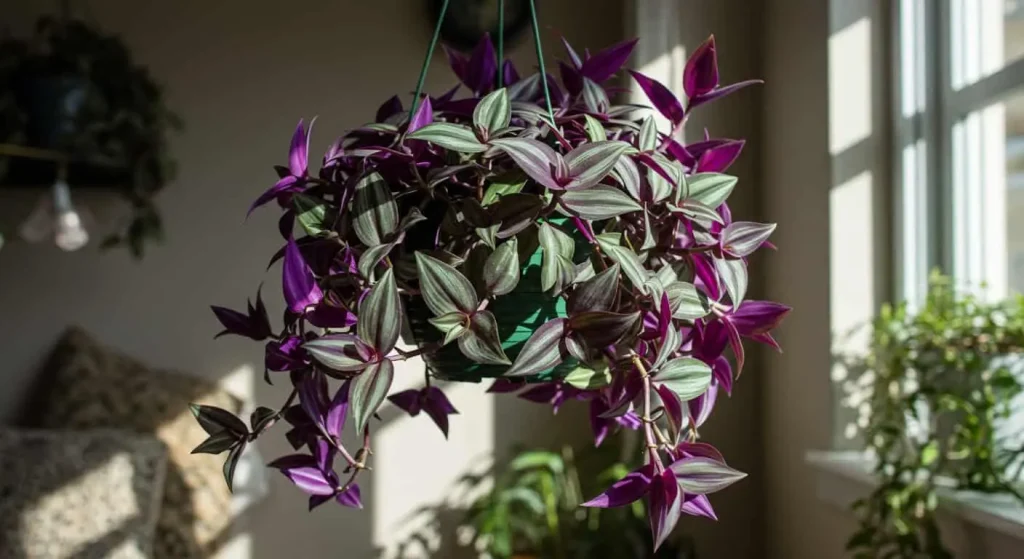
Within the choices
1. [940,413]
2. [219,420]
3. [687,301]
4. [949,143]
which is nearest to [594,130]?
[687,301]

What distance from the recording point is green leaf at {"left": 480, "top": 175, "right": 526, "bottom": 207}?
2.15 ft

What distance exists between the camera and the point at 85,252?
224 cm

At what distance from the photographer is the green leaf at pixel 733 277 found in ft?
2.23

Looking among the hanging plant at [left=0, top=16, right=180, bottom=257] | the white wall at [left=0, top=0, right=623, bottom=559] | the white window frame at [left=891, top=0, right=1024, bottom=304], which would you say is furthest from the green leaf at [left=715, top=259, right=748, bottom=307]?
the hanging plant at [left=0, top=16, right=180, bottom=257]

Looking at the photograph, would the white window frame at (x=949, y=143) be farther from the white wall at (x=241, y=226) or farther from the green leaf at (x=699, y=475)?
the green leaf at (x=699, y=475)

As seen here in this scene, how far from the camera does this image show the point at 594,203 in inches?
24.6

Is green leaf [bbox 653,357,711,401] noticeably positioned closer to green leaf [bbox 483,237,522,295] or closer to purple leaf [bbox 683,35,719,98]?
green leaf [bbox 483,237,522,295]

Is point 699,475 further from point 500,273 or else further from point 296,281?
point 296,281

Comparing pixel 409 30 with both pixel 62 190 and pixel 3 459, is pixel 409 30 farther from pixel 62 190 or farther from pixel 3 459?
pixel 3 459

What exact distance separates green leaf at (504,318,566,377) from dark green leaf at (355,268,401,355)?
0.08 meters

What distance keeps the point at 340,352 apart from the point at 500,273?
0.38 ft

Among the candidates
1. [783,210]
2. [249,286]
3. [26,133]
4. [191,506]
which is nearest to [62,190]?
[26,133]

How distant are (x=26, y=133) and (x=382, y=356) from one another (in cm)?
175

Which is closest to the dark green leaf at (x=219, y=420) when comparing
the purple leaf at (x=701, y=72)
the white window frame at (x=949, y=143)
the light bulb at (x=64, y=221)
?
the purple leaf at (x=701, y=72)
